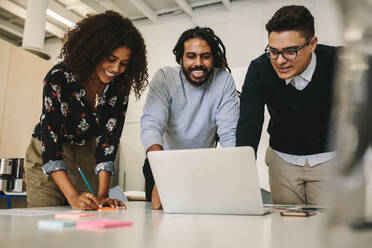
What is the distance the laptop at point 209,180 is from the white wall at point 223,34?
8.53 feet

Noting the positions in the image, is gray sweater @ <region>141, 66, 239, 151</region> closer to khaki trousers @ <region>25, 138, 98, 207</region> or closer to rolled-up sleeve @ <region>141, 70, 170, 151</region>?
rolled-up sleeve @ <region>141, 70, 170, 151</region>

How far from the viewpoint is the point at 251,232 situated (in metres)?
0.53

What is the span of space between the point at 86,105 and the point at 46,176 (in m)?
0.34

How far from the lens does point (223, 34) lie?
4207 mm

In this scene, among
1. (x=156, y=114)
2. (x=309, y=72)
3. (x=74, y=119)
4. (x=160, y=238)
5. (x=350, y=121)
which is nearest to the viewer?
(x=350, y=121)

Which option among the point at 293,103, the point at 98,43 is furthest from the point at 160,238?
the point at 293,103

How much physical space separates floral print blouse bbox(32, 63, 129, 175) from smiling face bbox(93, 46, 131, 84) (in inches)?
2.7

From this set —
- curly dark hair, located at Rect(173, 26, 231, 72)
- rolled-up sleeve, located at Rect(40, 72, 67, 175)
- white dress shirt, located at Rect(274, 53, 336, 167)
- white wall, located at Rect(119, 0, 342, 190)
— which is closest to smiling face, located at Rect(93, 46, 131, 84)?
rolled-up sleeve, located at Rect(40, 72, 67, 175)

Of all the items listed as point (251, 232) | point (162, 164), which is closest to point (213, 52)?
point (162, 164)

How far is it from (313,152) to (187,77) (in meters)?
0.69

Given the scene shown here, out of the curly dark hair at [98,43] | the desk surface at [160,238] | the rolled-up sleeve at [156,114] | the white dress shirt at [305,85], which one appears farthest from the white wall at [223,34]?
the desk surface at [160,238]

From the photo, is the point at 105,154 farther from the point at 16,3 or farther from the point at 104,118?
the point at 16,3

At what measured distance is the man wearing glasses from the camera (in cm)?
132

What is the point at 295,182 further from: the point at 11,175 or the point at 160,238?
the point at 11,175
